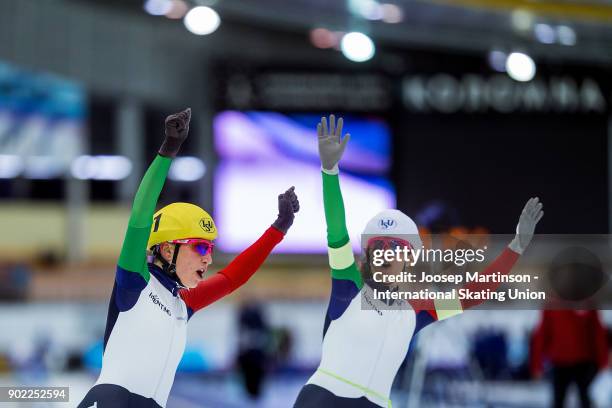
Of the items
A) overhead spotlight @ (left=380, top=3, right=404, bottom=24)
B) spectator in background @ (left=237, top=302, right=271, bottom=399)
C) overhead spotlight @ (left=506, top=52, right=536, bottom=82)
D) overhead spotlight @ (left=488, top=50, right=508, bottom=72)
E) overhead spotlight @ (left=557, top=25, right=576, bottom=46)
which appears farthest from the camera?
overhead spotlight @ (left=488, top=50, right=508, bottom=72)

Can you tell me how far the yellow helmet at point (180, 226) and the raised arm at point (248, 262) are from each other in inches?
14.7

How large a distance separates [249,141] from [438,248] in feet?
36.0

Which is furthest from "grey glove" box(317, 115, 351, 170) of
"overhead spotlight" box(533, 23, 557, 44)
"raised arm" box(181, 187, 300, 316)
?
"overhead spotlight" box(533, 23, 557, 44)

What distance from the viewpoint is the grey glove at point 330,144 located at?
15.1 ft

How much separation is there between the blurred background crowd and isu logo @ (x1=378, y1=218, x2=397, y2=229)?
21.4 feet

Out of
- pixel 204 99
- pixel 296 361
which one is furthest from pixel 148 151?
pixel 296 361

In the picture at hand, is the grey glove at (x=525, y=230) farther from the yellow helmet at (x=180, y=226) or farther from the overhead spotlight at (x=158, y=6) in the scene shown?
the overhead spotlight at (x=158, y=6)

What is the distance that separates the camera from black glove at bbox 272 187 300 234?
514 centimetres

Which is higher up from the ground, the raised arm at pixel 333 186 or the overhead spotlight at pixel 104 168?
the overhead spotlight at pixel 104 168

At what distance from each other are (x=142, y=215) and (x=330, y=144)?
0.83 meters

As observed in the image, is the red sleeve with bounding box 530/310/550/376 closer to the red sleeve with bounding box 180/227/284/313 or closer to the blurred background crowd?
the blurred background crowd

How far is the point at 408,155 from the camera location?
1564 centimetres

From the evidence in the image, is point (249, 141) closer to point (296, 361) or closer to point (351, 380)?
point (296, 361)

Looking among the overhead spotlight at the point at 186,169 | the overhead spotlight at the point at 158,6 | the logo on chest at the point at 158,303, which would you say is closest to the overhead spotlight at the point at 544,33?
the overhead spotlight at the point at 158,6
